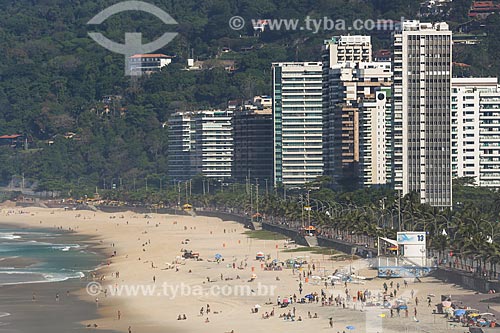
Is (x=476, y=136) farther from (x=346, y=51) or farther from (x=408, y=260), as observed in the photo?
(x=408, y=260)

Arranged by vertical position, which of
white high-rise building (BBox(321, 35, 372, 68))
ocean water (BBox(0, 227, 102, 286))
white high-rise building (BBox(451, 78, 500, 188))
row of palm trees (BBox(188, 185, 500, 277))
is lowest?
ocean water (BBox(0, 227, 102, 286))

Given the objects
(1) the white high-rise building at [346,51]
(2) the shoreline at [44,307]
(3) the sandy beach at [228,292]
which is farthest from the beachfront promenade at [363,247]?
(1) the white high-rise building at [346,51]

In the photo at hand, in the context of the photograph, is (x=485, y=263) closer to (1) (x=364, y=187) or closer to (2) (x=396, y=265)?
(2) (x=396, y=265)

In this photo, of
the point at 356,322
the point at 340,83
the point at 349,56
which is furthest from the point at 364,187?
the point at 356,322

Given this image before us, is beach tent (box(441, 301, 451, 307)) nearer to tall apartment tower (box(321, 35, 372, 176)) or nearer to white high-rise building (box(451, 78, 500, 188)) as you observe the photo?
white high-rise building (box(451, 78, 500, 188))

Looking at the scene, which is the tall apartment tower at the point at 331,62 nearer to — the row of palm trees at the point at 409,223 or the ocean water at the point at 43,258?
the row of palm trees at the point at 409,223

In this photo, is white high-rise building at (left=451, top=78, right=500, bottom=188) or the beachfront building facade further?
the beachfront building facade

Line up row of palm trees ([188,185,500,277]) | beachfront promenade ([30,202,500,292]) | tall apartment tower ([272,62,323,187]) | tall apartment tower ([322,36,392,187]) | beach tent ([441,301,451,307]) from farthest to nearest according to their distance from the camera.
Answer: tall apartment tower ([272,62,323,187])
tall apartment tower ([322,36,392,187])
row of palm trees ([188,185,500,277])
beachfront promenade ([30,202,500,292])
beach tent ([441,301,451,307])

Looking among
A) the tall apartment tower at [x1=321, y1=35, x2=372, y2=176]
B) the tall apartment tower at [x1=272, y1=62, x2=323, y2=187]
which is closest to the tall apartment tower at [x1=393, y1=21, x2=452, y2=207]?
the tall apartment tower at [x1=321, y1=35, x2=372, y2=176]
